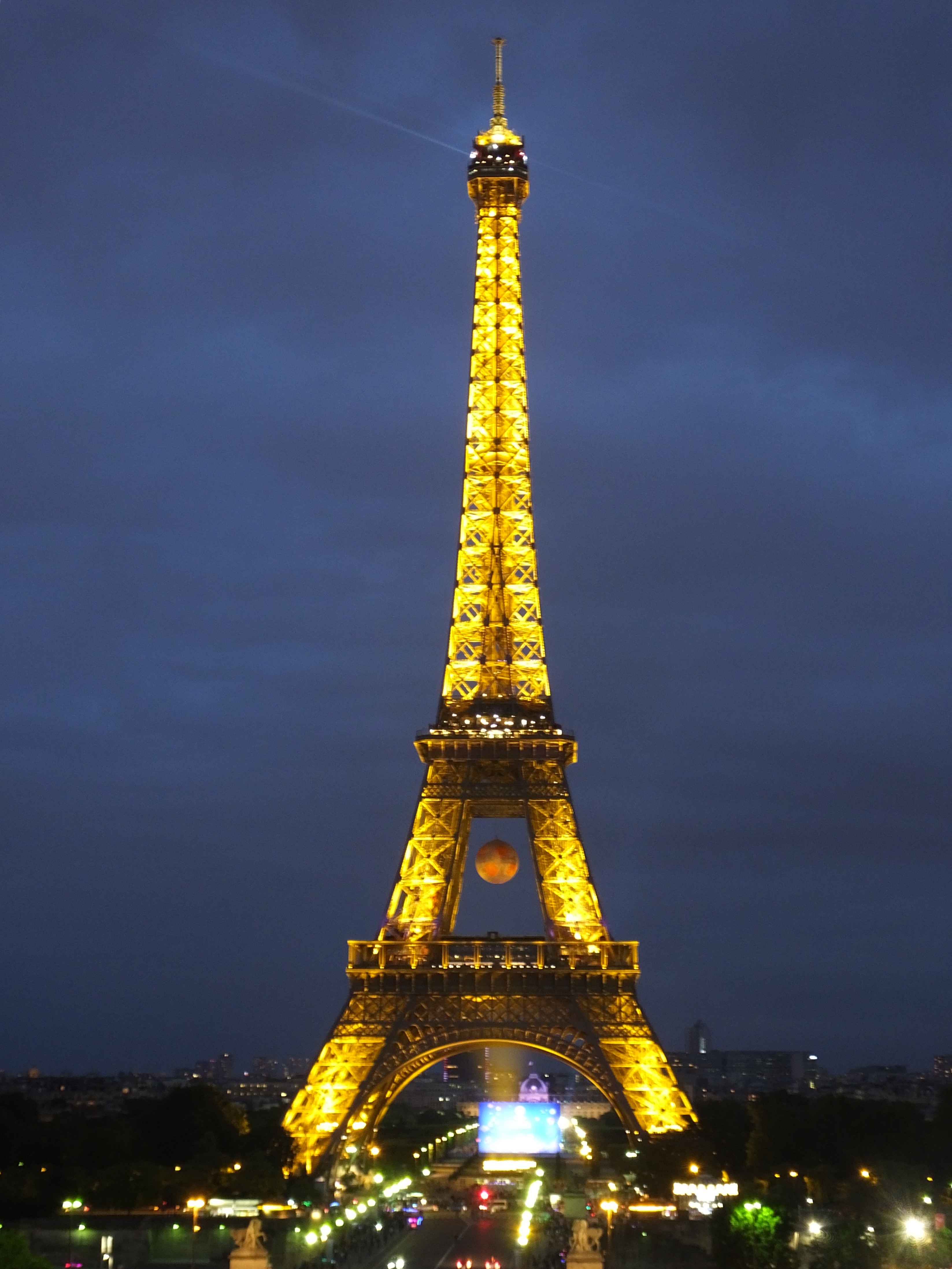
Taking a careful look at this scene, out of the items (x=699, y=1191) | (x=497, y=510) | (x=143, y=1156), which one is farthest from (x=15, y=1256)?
(x=497, y=510)

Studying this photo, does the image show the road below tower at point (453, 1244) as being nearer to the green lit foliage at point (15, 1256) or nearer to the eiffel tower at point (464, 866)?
the eiffel tower at point (464, 866)

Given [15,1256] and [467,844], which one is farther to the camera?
[467,844]

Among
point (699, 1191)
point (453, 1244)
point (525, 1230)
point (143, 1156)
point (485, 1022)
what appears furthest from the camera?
point (143, 1156)

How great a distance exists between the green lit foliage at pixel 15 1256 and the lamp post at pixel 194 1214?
1641 cm

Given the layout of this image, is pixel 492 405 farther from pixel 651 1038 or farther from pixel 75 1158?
pixel 75 1158

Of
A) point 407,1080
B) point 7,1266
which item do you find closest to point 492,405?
point 407,1080

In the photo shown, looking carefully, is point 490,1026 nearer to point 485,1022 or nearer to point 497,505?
point 485,1022

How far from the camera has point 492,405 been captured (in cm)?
8862

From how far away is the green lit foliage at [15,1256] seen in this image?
40406mm

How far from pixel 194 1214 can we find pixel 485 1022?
18.0 meters

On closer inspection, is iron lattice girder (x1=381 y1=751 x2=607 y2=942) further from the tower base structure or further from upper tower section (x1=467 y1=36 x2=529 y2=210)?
upper tower section (x1=467 y1=36 x2=529 y2=210)

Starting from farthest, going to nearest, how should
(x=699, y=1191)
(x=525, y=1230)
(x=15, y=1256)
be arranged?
(x=699, y=1191) < (x=525, y=1230) < (x=15, y=1256)

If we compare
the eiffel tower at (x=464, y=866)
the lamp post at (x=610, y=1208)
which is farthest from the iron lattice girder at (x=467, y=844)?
the lamp post at (x=610, y=1208)

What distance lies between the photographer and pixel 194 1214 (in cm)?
6606
